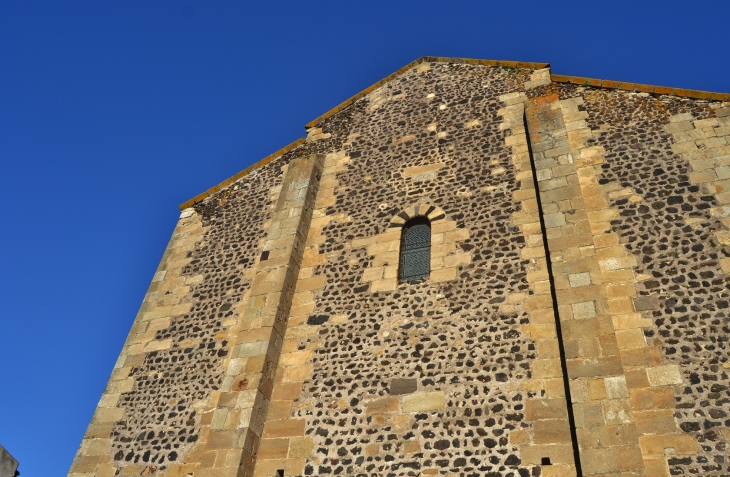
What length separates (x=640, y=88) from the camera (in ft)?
30.7

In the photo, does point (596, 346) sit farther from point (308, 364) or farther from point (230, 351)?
point (230, 351)

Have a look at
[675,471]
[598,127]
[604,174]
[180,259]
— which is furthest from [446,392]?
[180,259]

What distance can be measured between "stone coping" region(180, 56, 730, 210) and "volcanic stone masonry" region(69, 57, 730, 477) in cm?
9

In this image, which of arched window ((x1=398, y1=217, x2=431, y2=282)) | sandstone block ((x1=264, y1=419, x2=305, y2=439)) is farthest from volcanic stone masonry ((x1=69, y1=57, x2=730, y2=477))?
arched window ((x1=398, y1=217, x2=431, y2=282))

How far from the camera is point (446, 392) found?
7094 millimetres

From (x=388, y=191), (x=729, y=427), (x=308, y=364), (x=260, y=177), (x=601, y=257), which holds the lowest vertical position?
(x=729, y=427)

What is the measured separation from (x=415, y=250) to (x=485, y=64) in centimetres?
447

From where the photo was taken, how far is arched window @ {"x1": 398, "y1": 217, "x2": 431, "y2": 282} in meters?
8.62

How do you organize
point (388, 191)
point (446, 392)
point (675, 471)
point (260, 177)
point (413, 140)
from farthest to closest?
1. point (260, 177)
2. point (413, 140)
3. point (388, 191)
4. point (446, 392)
5. point (675, 471)

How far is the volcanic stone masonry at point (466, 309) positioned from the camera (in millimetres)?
6359

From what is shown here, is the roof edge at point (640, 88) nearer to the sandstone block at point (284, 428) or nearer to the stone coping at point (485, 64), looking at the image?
the stone coping at point (485, 64)

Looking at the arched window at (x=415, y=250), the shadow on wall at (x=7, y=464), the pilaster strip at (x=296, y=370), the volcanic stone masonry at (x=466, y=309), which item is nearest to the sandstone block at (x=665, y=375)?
the volcanic stone masonry at (x=466, y=309)

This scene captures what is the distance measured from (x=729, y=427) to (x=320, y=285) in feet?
17.6

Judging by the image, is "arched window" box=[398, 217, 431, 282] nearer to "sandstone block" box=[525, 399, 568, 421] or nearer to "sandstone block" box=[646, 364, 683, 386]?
"sandstone block" box=[525, 399, 568, 421]
